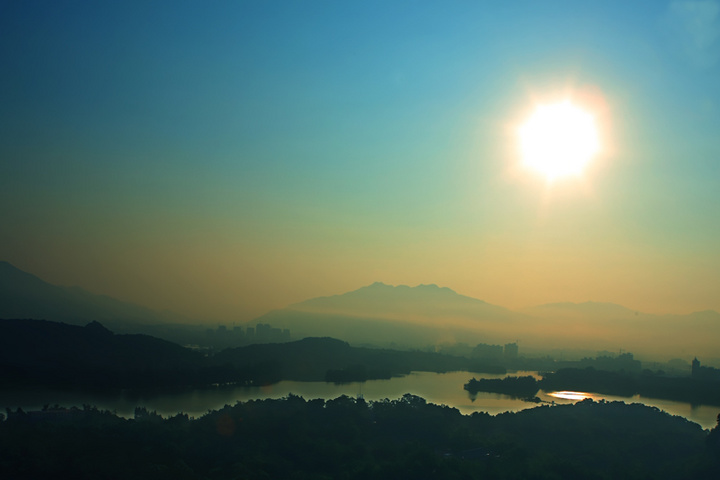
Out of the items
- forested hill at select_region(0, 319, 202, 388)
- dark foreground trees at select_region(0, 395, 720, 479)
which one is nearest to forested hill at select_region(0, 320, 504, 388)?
forested hill at select_region(0, 319, 202, 388)

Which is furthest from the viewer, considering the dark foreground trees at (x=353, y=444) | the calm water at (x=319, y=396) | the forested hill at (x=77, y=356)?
the forested hill at (x=77, y=356)

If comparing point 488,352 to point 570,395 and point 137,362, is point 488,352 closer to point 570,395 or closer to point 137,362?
point 570,395

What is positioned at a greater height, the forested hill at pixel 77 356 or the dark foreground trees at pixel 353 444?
the forested hill at pixel 77 356

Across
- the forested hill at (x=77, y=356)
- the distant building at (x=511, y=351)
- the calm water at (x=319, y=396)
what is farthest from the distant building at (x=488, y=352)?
the forested hill at (x=77, y=356)

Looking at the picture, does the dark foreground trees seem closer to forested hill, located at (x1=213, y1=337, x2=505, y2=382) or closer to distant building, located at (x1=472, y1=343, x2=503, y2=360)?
forested hill, located at (x1=213, y1=337, x2=505, y2=382)

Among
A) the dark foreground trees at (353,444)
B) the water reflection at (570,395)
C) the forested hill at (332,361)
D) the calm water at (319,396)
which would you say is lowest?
the water reflection at (570,395)

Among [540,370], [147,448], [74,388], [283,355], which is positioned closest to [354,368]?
[283,355]

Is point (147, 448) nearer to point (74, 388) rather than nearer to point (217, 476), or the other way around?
point (217, 476)

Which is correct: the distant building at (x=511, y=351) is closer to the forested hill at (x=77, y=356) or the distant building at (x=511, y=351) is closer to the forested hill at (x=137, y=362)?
the forested hill at (x=137, y=362)
